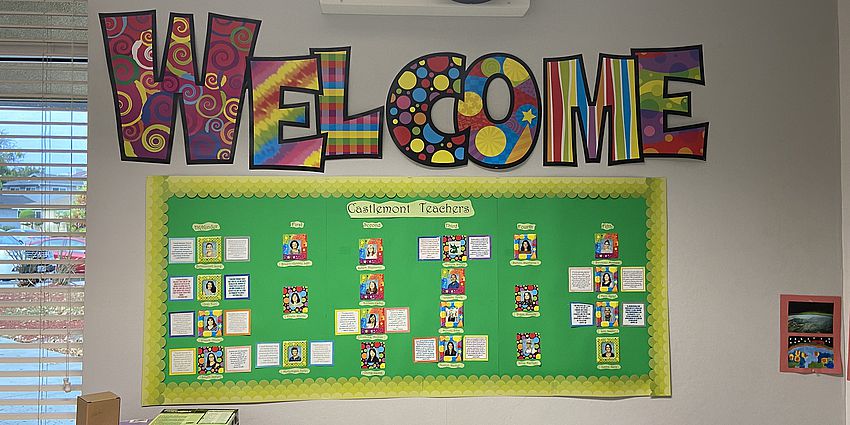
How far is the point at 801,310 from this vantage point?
2.19m

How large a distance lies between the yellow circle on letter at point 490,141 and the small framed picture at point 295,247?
614 millimetres

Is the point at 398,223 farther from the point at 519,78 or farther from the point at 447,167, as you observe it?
A: the point at 519,78

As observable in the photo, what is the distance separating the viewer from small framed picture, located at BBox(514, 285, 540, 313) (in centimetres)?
213

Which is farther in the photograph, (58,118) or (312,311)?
(58,118)

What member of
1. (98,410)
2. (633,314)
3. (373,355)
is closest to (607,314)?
(633,314)

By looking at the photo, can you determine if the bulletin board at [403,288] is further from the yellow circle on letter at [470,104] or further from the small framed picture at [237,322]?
the yellow circle on letter at [470,104]

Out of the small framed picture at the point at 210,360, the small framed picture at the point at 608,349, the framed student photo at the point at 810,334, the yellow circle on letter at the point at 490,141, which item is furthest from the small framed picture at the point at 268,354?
the framed student photo at the point at 810,334

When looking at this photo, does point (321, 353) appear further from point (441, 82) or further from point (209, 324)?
point (441, 82)

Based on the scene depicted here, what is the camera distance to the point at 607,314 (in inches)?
84.5

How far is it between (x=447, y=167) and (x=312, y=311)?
610mm

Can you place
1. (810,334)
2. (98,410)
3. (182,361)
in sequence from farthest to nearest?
(810,334) → (182,361) → (98,410)

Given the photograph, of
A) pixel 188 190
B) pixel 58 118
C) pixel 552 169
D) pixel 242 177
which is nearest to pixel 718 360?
pixel 552 169

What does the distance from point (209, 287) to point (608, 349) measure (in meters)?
1.25

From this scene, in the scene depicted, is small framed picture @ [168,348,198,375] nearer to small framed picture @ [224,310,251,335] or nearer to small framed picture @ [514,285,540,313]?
small framed picture @ [224,310,251,335]
